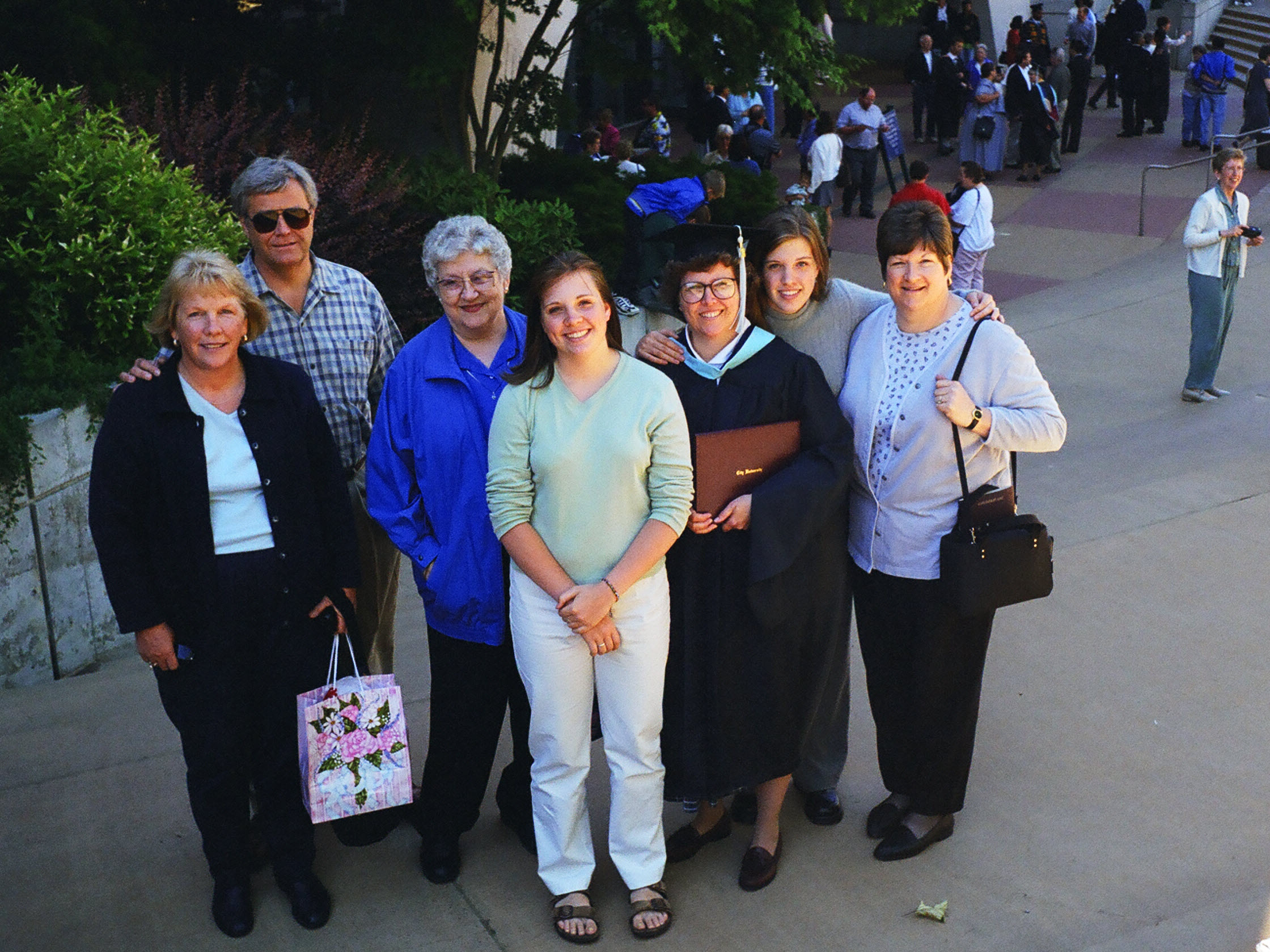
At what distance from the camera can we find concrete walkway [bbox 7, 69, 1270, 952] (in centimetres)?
365

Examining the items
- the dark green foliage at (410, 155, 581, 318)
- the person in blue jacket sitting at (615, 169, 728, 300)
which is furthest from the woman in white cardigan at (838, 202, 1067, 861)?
the dark green foliage at (410, 155, 581, 318)

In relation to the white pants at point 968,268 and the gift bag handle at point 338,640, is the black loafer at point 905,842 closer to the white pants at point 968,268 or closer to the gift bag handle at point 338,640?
the gift bag handle at point 338,640

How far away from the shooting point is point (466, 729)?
3902 millimetres

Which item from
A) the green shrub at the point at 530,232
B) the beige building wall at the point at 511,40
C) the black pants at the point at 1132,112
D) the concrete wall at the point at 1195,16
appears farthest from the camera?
the concrete wall at the point at 1195,16

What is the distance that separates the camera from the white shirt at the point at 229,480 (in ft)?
11.6

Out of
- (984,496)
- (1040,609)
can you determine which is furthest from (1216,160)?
(984,496)

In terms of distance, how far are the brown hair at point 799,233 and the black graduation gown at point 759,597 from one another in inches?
11.4

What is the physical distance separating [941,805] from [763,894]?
64 cm

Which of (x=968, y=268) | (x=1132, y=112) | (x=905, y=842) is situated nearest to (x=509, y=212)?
(x=968, y=268)

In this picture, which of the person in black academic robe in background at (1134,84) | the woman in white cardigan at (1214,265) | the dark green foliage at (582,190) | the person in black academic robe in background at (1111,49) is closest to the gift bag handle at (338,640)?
the dark green foliage at (582,190)

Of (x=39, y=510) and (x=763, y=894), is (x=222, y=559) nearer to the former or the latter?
(x=763, y=894)

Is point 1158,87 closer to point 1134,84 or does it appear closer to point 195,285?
point 1134,84

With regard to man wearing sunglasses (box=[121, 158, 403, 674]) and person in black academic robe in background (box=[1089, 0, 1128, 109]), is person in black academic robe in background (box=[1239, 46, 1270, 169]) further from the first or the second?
man wearing sunglasses (box=[121, 158, 403, 674])

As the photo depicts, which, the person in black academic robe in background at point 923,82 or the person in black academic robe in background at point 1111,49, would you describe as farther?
the person in black academic robe in background at point 1111,49
